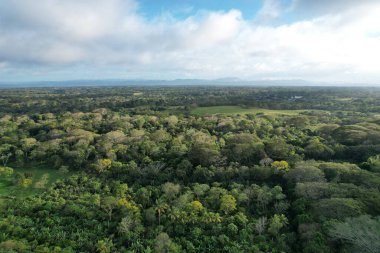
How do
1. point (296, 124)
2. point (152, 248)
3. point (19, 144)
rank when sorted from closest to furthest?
point (152, 248), point (19, 144), point (296, 124)

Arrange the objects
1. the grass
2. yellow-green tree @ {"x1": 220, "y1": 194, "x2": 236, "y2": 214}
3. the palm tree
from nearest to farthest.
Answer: the palm tree, yellow-green tree @ {"x1": 220, "y1": 194, "x2": 236, "y2": 214}, the grass

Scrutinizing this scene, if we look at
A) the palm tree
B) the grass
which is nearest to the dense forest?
the palm tree

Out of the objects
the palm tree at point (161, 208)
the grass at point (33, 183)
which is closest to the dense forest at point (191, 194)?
the palm tree at point (161, 208)

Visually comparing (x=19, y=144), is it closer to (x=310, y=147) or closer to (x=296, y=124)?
(x=310, y=147)

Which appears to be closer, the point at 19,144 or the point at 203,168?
the point at 203,168

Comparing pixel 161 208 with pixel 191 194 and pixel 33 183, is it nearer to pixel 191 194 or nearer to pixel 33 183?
pixel 191 194

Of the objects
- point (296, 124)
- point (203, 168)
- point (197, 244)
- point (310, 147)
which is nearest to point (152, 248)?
point (197, 244)

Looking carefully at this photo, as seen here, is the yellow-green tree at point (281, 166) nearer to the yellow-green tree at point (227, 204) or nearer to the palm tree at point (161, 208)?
the yellow-green tree at point (227, 204)

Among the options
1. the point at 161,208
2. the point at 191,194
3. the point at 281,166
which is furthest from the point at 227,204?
the point at 281,166

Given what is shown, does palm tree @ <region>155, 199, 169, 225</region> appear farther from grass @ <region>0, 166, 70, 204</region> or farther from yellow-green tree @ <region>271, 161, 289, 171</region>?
grass @ <region>0, 166, 70, 204</region>
